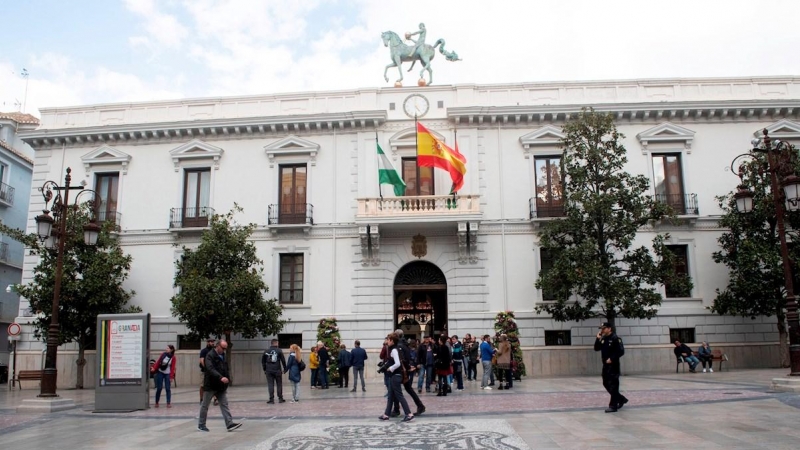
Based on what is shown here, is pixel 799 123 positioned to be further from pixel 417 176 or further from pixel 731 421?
pixel 731 421

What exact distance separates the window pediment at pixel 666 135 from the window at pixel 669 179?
0.65 m

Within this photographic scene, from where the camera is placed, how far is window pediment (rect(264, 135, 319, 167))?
26422 mm

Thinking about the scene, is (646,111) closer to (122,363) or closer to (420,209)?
(420,209)

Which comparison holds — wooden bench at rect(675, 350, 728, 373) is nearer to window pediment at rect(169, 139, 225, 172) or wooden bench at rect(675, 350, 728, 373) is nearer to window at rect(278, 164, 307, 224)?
window at rect(278, 164, 307, 224)

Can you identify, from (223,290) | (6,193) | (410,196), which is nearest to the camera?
(223,290)

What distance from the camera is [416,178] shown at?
26047 mm

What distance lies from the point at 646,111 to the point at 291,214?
15179mm

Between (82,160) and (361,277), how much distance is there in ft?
44.6

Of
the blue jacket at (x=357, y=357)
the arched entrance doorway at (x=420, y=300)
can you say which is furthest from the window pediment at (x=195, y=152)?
the blue jacket at (x=357, y=357)

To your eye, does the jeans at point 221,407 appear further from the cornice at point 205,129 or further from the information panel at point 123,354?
the cornice at point 205,129

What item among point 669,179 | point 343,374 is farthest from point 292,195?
point 669,179

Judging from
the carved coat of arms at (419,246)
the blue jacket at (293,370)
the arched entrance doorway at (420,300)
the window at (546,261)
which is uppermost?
the carved coat of arms at (419,246)

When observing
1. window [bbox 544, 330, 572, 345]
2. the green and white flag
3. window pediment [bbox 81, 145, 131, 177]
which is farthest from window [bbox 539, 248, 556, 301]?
window pediment [bbox 81, 145, 131, 177]

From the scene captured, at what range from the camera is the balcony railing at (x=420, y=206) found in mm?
24328
